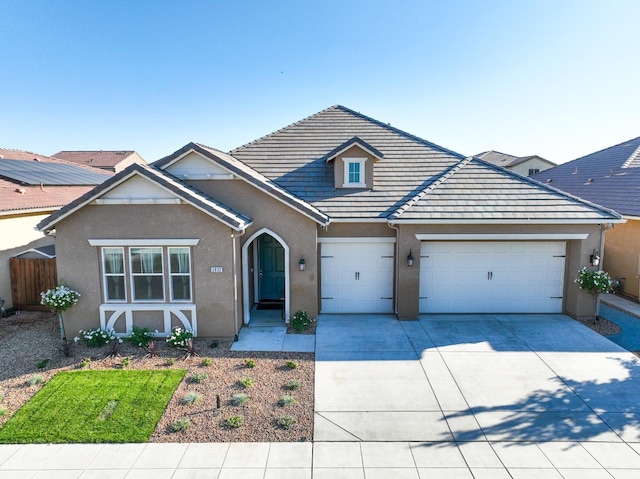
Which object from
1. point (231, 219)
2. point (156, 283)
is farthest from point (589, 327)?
point (156, 283)

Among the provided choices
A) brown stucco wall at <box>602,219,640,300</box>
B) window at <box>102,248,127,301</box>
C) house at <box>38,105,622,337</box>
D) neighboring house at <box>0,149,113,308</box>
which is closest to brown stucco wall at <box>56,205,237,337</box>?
house at <box>38,105,622,337</box>

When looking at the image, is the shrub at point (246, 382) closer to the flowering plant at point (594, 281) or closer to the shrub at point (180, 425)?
the shrub at point (180, 425)

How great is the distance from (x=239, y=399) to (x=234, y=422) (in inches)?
27.7

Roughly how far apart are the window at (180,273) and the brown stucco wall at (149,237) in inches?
9.0

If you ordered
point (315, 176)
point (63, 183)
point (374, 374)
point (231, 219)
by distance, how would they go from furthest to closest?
point (63, 183), point (315, 176), point (231, 219), point (374, 374)

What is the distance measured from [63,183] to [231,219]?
14.4 metres

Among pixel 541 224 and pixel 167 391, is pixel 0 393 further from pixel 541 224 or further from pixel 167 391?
pixel 541 224

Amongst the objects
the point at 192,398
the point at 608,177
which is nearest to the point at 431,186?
the point at 192,398

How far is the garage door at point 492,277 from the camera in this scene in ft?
39.8

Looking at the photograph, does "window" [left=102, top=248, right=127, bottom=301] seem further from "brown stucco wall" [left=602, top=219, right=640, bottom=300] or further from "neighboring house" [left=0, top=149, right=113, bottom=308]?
"brown stucco wall" [left=602, top=219, right=640, bottom=300]

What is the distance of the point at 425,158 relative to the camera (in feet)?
46.8

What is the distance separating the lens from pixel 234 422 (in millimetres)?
6727

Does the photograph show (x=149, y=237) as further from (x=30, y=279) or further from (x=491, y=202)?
(x=491, y=202)

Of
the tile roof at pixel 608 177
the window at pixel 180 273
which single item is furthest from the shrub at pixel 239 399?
the tile roof at pixel 608 177
